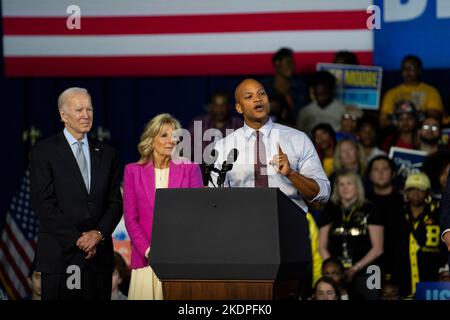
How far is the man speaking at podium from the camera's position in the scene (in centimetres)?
519

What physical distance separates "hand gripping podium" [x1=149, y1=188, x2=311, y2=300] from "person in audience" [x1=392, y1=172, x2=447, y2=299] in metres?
3.38

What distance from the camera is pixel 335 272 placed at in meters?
7.41

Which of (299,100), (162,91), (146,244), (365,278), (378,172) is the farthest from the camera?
(162,91)

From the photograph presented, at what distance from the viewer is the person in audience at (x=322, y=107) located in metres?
9.10

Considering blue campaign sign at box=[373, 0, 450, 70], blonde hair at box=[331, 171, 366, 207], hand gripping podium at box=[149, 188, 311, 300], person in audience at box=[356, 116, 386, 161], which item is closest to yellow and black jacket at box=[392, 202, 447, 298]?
blonde hair at box=[331, 171, 366, 207]

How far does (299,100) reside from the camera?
30.6ft

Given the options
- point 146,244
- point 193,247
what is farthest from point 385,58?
point 193,247

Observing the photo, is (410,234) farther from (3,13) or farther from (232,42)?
(3,13)

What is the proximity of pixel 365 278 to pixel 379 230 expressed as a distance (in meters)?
0.43

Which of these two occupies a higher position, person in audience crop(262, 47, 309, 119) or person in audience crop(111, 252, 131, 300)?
person in audience crop(262, 47, 309, 119)

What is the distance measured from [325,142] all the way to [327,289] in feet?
5.71

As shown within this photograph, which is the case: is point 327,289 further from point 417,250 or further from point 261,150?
point 261,150

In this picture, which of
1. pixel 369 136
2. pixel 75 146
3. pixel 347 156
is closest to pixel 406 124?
pixel 369 136

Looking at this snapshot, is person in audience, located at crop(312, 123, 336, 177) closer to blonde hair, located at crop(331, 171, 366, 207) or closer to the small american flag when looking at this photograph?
blonde hair, located at crop(331, 171, 366, 207)
